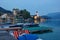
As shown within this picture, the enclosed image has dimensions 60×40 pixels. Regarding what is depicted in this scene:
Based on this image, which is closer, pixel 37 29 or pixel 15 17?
pixel 37 29

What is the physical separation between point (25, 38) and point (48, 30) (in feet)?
98.5

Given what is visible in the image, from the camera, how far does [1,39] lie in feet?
21.5

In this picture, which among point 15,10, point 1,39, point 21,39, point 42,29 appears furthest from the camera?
point 15,10

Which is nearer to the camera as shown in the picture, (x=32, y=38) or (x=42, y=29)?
(x=32, y=38)

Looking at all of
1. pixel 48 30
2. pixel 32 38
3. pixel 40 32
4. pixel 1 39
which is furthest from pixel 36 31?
pixel 1 39

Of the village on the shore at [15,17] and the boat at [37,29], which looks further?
the village on the shore at [15,17]

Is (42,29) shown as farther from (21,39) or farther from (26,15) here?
(26,15)

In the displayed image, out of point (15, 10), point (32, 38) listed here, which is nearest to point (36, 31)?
point (32, 38)

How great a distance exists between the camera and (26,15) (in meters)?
93.6

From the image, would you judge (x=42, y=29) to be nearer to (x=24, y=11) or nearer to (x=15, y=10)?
(x=15, y=10)

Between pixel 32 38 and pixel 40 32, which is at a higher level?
pixel 32 38

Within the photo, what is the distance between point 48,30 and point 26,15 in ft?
181

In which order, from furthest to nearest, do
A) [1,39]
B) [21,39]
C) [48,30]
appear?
[48,30] → [21,39] → [1,39]

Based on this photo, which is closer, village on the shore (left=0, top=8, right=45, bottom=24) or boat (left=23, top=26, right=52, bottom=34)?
boat (left=23, top=26, right=52, bottom=34)
